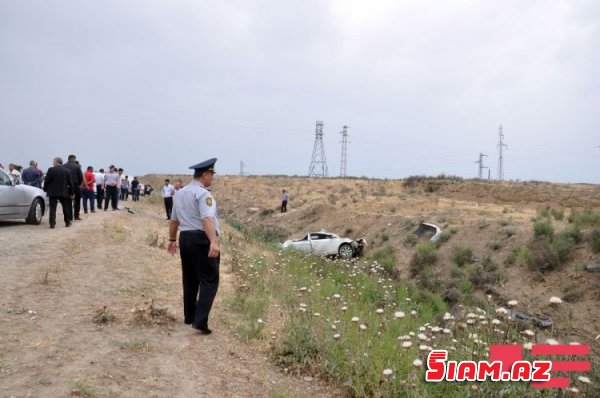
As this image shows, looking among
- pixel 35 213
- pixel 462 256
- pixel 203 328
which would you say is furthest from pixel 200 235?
pixel 462 256

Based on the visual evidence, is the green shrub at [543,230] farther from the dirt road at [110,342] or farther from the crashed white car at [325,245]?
the dirt road at [110,342]

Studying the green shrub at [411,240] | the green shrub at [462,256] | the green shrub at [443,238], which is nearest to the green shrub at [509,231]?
the green shrub at [462,256]

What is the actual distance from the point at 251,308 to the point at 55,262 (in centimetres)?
398

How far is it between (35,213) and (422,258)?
13869 mm

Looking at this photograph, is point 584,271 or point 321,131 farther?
point 321,131

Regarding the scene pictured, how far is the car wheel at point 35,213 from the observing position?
43.8ft

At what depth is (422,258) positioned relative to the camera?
788 inches

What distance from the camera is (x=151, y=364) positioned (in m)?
4.77

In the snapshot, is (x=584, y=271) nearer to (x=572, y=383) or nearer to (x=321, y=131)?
(x=572, y=383)

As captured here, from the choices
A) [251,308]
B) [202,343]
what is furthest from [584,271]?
[202,343]

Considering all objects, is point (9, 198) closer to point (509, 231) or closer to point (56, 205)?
point (56, 205)

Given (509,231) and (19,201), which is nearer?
(19,201)

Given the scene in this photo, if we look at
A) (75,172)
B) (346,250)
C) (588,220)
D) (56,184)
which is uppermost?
(75,172)

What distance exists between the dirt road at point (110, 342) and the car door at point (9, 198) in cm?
386
